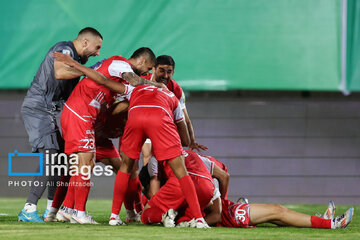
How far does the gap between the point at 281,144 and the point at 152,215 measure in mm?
3958

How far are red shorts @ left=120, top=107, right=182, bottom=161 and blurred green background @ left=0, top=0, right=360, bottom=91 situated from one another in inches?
108

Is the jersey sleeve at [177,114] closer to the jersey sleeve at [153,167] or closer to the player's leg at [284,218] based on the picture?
the jersey sleeve at [153,167]

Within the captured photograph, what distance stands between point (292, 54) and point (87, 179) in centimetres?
350

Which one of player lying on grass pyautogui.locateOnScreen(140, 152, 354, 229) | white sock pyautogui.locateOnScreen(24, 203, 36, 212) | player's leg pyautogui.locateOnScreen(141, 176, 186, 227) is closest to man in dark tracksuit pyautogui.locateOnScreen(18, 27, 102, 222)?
white sock pyautogui.locateOnScreen(24, 203, 36, 212)

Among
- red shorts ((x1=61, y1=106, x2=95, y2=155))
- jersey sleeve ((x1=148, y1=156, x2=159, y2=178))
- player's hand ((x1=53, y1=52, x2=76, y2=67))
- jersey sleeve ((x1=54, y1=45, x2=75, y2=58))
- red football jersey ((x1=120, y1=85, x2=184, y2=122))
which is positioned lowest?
jersey sleeve ((x1=148, y1=156, x2=159, y2=178))

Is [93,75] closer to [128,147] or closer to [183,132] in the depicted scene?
[128,147]

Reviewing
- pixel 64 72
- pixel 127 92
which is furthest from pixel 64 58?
pixel 127 92

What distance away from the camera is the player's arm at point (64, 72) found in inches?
177

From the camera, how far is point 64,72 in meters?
4.50

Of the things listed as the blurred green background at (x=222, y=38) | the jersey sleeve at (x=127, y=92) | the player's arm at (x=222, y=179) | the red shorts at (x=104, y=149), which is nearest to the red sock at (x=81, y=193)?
the red shorts at (x=104, y=149)

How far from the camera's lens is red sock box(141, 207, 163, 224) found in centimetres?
428

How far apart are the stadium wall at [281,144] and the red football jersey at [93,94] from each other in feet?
11.2

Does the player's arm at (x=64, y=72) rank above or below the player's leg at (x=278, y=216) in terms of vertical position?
above

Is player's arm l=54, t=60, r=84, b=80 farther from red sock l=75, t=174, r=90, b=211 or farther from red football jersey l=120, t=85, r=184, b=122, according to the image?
red sock l=75, t=174, r=90, b=211
